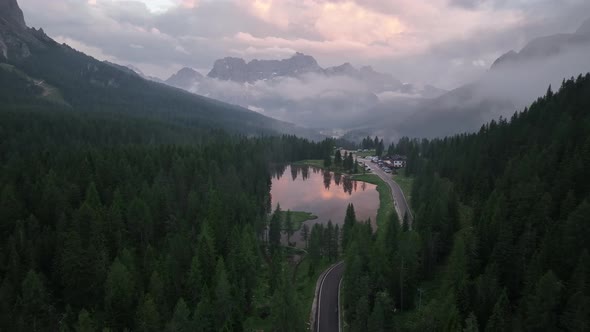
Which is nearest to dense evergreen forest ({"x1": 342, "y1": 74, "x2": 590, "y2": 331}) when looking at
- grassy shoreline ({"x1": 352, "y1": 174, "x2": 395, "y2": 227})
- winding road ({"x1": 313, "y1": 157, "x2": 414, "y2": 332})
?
winding road ({"x1": 313, "y1": 157, "x2": 414, "y2": 332})

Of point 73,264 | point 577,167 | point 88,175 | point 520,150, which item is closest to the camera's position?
point 73,264

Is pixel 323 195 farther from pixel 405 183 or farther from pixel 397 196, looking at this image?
pixel 405 183

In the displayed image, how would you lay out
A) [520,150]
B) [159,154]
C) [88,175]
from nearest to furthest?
1. [88,175]
2. [520,150]
3. [159,154]

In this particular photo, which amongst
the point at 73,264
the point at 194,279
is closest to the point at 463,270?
the point at 194,279

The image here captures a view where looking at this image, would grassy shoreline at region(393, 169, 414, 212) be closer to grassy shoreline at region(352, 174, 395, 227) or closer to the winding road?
grassy shoreline at region(352, 174, 395, 227)

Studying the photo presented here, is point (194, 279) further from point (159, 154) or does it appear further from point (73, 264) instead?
point (159, 154)

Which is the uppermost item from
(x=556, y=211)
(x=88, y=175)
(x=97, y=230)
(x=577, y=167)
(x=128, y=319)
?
(x=577, y=167)
